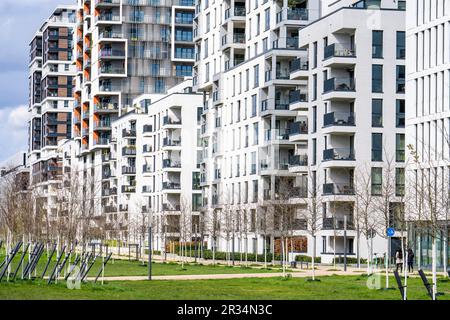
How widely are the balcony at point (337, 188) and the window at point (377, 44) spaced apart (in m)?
11.2

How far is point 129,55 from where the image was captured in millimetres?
166875

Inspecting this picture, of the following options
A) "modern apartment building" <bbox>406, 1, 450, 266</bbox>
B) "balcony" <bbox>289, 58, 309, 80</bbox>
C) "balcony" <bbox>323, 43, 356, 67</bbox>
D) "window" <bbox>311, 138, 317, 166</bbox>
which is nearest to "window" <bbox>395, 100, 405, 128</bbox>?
"balcony" <bbox>323, 43, 356, 67</bbox>

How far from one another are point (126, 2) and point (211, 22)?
141ft

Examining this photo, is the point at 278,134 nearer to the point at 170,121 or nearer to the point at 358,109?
the point at 358,109

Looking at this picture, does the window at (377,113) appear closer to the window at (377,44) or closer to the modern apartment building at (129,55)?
the window at (377,44)

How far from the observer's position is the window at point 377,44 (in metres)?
88.9

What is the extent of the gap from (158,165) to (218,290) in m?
97.2

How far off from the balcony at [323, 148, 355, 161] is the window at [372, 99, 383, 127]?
3.12 metres

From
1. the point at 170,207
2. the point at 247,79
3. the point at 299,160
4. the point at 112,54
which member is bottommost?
the point at 170,207

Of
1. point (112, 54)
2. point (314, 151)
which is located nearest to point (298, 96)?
point (314, 151)

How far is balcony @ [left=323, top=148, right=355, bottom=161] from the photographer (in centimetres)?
8950

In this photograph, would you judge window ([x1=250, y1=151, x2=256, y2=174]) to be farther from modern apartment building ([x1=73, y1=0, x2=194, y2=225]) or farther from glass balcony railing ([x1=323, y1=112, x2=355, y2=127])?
modern apartment building ([x1=73, y1=0, x2=194, y2=225])
